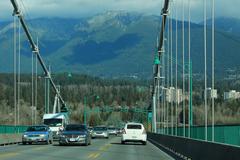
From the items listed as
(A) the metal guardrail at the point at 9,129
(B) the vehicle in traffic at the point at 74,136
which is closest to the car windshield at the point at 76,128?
(B) the vehicle in traffic at the point at 74,136

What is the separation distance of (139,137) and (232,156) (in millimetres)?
35658

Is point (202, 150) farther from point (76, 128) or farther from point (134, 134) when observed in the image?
point (134, 134)

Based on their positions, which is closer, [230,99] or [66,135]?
[66,135]

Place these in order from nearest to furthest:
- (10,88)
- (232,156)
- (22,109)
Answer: (232,156) → (22,109) → (10,88)

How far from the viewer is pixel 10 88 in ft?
474

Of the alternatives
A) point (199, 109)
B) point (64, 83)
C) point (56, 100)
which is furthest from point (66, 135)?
point (64, 83)

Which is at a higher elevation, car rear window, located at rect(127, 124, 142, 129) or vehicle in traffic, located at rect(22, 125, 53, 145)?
car rear window, located at rect(127, 124, 142, 129)

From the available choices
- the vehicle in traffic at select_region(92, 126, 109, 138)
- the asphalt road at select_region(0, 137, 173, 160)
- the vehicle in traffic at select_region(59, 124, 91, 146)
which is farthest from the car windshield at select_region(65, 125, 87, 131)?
the vehicle in traffic at select_region(92, 126, 109, 138)

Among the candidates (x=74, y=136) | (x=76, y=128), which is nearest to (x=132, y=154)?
(x=74, y=136)

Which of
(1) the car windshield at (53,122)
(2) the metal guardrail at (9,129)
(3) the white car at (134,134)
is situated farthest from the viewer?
(1) the car windshield at (53,122)

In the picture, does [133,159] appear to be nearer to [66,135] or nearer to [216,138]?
[216,138]

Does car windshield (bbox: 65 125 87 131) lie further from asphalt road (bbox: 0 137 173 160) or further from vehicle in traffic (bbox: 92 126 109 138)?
vehicle in traffic (bbox: 92 126 109 138)

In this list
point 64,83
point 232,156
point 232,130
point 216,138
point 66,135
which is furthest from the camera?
point 64,83

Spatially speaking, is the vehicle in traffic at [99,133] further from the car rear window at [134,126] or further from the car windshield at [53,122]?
the car rear window at [134,126]
